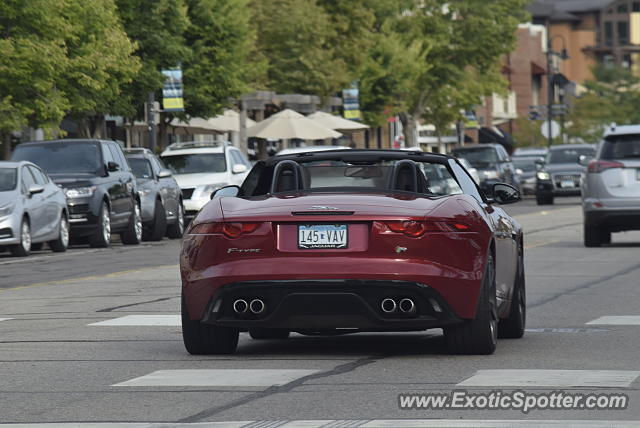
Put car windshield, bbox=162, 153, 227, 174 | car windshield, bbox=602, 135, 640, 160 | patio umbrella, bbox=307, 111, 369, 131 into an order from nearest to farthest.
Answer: car windshield, bbox=602, 135, 640, 160 < car windshield, bbox=162, 153, 227, 174 < patio umbrella, bbox=307, 111, 369, 131

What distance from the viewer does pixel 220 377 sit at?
977cm

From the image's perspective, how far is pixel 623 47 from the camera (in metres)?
174

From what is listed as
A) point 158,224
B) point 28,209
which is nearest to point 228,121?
point 158,224

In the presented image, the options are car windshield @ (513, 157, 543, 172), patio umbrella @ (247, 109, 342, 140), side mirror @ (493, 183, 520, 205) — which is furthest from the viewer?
car windshield @ (513, 157, 543, 172)

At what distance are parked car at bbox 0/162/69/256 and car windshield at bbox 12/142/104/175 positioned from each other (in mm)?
1839

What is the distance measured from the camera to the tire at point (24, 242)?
26094 mm

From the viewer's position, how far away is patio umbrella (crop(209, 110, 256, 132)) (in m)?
57.0

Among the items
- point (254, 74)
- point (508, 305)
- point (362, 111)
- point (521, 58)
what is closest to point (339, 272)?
point (508, 305)

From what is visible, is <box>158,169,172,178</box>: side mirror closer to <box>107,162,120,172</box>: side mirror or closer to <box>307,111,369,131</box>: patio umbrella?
<box>107,162,120,172</box>: side mirror

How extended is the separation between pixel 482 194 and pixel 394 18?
2528 inches

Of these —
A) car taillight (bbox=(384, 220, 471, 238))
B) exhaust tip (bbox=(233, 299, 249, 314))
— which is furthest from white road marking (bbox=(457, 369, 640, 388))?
exhaust tip (bbox=(233, 299, 249, 314))

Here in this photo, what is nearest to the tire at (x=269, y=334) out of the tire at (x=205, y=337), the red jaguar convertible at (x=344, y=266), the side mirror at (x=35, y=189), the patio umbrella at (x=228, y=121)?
the tire at (x=205, y=337)

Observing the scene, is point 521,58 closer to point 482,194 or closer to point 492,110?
point 492,110

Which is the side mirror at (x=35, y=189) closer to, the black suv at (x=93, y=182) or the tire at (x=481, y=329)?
the black suv at (x=93, y=182)
